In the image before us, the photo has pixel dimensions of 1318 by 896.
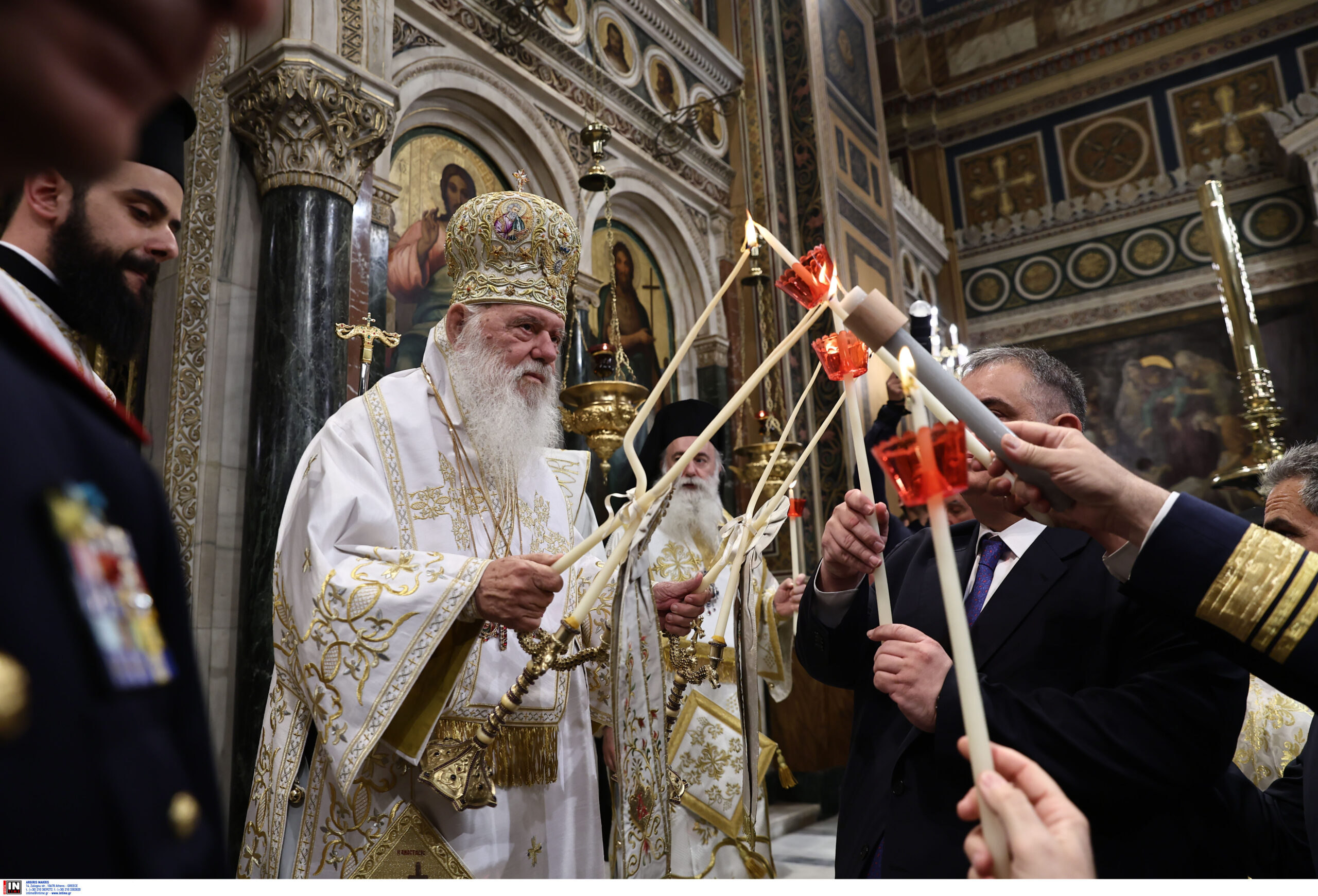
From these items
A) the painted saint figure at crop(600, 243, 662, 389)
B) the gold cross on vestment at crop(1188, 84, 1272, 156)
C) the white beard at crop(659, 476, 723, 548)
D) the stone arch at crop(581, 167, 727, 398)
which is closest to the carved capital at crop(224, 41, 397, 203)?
the white beard at crop(659, 476, 723, 548)

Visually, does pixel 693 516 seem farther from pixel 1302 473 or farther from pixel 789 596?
pixel 1302 473

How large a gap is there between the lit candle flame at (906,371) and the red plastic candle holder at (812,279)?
16.0 inches

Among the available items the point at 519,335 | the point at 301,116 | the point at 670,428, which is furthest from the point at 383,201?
the point at 519,335

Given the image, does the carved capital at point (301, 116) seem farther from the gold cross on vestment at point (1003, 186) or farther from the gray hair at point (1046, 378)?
the gold cross on vestment at point (1003, 186)

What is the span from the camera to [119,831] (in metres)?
0.64

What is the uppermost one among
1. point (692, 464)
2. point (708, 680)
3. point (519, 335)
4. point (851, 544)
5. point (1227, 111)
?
point (1227, 111)

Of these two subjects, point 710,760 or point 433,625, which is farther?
point 710,760

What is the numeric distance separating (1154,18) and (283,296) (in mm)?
14644

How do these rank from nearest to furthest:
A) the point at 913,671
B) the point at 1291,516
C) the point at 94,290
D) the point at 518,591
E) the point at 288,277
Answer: the point at 913,671
the point at 94,290
the point at 518,591
the point at 1291,516
the point at 288,277

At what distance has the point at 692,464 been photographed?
188 inches

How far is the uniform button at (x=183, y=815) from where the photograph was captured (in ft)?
2.22

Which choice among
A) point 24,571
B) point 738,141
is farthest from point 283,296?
point 738,141

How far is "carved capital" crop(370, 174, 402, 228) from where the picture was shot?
4.76 m

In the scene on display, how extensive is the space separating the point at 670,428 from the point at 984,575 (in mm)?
3398
